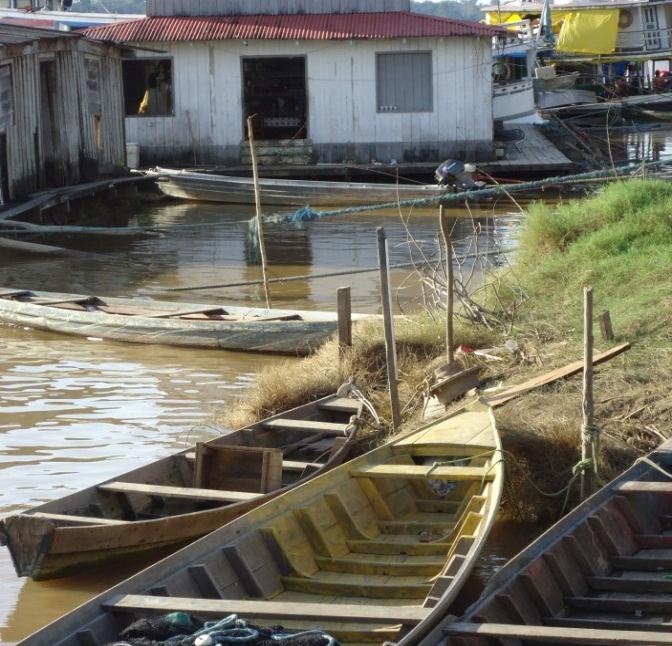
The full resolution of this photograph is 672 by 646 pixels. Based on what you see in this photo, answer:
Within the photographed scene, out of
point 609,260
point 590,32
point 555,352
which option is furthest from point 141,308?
point 590,32

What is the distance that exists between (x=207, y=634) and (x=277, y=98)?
2452cm

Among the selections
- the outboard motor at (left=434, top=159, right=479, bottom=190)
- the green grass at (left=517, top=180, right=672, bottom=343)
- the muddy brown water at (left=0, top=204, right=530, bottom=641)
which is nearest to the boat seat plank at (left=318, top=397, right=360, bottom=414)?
the muddy brown water at (left=0, top=204, right=530, bottom=641)

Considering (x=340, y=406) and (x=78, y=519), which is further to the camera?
(x=340, y=406)

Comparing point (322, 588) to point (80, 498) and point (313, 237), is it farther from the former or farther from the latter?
point (313, 237)

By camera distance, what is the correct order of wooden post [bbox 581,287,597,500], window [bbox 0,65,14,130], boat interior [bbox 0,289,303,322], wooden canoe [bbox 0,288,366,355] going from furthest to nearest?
window [bbox 0,65,14,130] < boat interior [bbox 0,289,303,322] < wooden canoe [bbox 0,288,366,355] < wooden post [bbox 581,287,597,500]

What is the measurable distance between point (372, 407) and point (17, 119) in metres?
12.9

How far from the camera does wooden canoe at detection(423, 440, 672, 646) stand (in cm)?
566

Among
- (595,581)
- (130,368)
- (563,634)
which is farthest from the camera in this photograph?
(130,368)

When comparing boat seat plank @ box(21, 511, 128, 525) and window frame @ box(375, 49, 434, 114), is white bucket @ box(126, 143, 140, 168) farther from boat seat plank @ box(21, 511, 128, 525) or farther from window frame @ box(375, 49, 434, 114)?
boat seat plank @ box(21, 511, 128, 525)

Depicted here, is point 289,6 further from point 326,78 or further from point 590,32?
point 590,32

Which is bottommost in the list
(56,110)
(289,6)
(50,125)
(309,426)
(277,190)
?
(309,426)

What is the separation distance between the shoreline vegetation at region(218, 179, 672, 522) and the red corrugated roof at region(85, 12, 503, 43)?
38.3 feet

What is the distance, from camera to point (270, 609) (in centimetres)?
592

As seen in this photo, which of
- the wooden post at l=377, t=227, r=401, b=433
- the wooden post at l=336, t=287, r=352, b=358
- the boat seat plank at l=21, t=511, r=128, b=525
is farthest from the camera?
the wooden post at l=336, t=287, r=352, b=358
